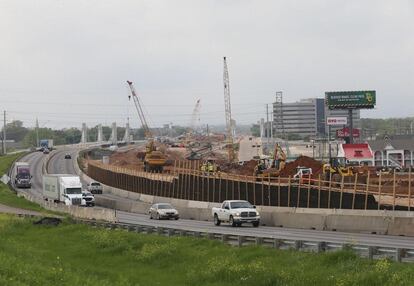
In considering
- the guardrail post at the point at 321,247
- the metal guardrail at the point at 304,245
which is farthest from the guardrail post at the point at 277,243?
the guardrail post at the point at 321,247

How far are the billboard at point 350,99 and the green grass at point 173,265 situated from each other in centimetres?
9184

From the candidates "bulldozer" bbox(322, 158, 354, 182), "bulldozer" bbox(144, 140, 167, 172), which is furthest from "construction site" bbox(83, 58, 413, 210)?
"bulldozer" bbox(144, 140, 167, 172)

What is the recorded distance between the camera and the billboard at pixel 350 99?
136m

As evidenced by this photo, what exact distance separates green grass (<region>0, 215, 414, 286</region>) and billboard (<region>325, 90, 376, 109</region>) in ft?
301

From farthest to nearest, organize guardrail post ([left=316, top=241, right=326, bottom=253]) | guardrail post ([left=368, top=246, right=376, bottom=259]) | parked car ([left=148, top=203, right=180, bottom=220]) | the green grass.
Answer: parked car ([left=148, top=203, right=180, bottom=220]) → guardrail post ([left=316, top=241, right=326, bottom=253]) → guardrail post ([left=368, top=246, right=376, bottom=259]) → the green grass

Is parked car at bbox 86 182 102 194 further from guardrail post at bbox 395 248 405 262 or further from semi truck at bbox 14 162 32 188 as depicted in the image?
guardrail post at bbox 395 248 405 262

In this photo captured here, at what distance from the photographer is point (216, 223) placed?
56906mm

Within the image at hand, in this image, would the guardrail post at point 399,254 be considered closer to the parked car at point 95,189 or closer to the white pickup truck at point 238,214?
the white pickup truck at point 238,214

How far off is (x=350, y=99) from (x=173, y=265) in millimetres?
105985

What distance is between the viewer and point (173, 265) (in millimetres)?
35844

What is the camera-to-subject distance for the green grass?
25812 mm

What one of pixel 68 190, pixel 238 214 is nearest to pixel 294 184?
pixel 238 214

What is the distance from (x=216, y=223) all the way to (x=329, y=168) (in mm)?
21365

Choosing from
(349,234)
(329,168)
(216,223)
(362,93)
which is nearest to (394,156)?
(362,93)
